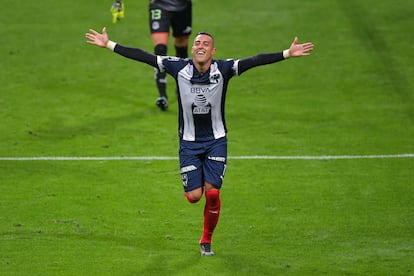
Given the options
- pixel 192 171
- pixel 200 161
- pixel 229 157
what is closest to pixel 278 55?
pixel 200 161

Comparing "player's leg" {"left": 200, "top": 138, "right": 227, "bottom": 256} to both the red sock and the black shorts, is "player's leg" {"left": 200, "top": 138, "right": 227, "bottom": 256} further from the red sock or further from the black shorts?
the black shorts

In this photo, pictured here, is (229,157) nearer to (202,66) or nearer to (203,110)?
(203,110)

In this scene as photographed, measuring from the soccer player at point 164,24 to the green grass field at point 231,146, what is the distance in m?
0.55

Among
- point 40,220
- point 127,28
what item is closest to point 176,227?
point 40,220

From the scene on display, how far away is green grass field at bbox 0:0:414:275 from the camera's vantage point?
1249 cm

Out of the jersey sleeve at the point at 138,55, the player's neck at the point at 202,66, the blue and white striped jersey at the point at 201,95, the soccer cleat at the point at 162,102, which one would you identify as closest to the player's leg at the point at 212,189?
the blue and white striped jersey at the point at 201,95

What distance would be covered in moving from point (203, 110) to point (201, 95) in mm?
189

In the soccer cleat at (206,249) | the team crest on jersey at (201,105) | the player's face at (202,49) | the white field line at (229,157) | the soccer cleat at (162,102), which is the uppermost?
the player's face at (202,49)

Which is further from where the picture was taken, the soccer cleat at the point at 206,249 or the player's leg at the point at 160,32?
the player's leg at the point at 160,32

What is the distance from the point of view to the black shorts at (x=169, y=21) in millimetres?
18547

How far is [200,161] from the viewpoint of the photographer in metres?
12.6

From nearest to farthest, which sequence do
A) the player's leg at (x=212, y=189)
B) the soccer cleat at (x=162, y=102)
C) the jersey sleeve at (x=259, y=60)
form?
the jersey sleeve at (x=259, y=60)
the player's leg at (x=212, y=189)
the soccer cleat at (x=162, y=102)

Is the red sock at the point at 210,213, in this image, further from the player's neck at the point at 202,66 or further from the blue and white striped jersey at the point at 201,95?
the player's neck at the point at 202,66

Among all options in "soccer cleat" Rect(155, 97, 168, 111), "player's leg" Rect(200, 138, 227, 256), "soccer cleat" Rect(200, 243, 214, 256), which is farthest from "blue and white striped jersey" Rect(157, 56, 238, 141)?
"soccer cleat" Rect(155, 97, 168, 111)
